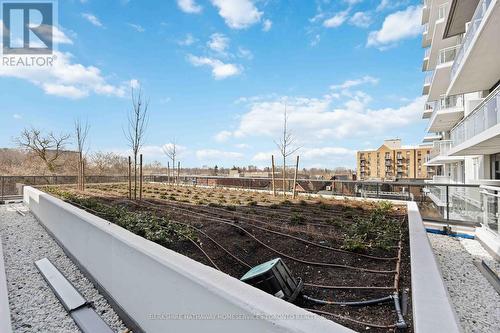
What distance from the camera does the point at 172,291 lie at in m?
2.05

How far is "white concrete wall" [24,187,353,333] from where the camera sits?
1428 mm

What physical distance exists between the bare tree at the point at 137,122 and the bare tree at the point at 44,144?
16.7 m

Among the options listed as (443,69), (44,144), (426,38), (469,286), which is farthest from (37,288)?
(426,38)

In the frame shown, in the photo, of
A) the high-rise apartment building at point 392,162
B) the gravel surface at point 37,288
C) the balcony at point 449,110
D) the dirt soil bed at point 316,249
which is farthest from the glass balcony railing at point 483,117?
the high-rise apartment building at point 392,162

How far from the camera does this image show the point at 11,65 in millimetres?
6805

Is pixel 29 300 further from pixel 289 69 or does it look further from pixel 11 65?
pixel 289 69

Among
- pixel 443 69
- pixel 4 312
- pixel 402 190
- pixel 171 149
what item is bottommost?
pixel 4 312

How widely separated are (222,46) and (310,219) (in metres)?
7.95

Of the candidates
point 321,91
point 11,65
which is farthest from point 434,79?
point 11,65

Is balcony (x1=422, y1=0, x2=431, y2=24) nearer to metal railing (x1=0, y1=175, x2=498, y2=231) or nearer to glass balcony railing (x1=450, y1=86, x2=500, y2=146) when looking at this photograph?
glass balcony railing (x1=450, y1=86, x2=500, y2=146)

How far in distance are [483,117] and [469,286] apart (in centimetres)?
728

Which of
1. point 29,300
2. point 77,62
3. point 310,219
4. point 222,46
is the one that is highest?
point 222,46

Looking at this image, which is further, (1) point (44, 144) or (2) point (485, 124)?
(1) point (44, 144)

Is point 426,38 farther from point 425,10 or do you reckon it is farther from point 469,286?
point 469,286
